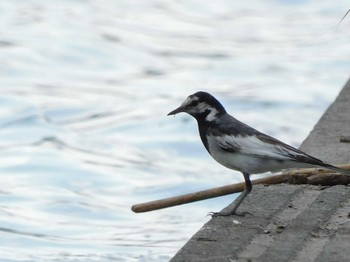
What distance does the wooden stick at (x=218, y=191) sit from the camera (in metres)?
5.80

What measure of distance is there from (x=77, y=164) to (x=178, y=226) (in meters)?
1.63

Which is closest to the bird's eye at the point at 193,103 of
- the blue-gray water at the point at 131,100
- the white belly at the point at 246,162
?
the white belly at the point at 246,162

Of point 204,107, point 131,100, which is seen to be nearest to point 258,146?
point 204,107

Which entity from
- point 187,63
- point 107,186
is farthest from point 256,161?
point 187,63

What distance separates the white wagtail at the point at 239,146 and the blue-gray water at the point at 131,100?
2.19m

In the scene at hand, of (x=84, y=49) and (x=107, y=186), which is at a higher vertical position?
(x=84, y=49)

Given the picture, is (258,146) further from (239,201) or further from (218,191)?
(218,191)

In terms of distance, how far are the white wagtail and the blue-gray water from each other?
2.19 m

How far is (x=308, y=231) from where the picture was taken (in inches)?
209

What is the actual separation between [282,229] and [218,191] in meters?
0.69

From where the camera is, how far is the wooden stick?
19.0ft

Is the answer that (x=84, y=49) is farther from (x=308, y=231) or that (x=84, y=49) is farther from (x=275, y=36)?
(x=308, y=231)

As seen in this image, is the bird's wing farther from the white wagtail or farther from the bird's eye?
the bird's eye

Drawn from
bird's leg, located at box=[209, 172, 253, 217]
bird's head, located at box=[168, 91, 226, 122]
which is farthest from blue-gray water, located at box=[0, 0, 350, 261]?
bird's leg, located at box=[209, 172, 253, 217]
